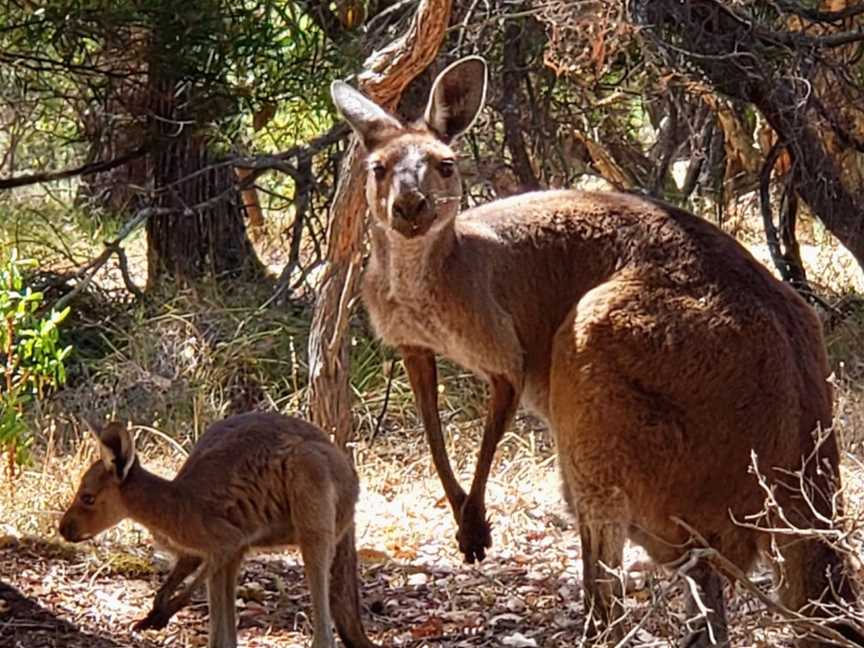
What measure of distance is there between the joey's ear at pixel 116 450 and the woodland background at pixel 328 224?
64 centimetres

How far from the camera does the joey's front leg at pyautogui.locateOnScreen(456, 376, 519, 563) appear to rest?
5.14 meters

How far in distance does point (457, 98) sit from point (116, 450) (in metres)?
1.47

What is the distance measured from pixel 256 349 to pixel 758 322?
403 centimetres

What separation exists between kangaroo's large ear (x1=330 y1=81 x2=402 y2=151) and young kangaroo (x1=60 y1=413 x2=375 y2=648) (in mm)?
924

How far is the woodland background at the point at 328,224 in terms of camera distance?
6.03 m

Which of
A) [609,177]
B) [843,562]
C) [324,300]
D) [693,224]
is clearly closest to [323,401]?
[324,300]

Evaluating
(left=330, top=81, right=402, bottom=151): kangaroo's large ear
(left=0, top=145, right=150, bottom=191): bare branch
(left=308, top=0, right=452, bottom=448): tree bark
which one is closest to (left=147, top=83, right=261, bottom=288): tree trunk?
(left=0, top=145, right=150, bottom=191): bare branch

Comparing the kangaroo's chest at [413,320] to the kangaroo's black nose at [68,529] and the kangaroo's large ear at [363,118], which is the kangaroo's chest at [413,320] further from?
the kangaroo's black nose at [68,529]

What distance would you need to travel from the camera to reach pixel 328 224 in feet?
21.1

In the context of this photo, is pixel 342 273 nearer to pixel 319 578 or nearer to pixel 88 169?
pixel 319 578

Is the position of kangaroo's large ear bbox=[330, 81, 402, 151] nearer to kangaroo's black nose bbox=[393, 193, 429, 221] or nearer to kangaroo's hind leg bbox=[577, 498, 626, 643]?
kangaroo's black nose bbox=[393, 193, 429, 221]

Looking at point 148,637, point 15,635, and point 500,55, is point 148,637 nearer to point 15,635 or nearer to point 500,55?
point 15,635

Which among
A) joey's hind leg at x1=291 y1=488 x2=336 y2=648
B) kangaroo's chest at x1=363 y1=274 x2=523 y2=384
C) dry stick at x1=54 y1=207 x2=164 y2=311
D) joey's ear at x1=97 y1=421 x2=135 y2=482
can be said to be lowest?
joey's hind leg at x1=291 y1=488 x2=336 y2=648

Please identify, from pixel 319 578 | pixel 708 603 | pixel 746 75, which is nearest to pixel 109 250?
pixel 746 75
